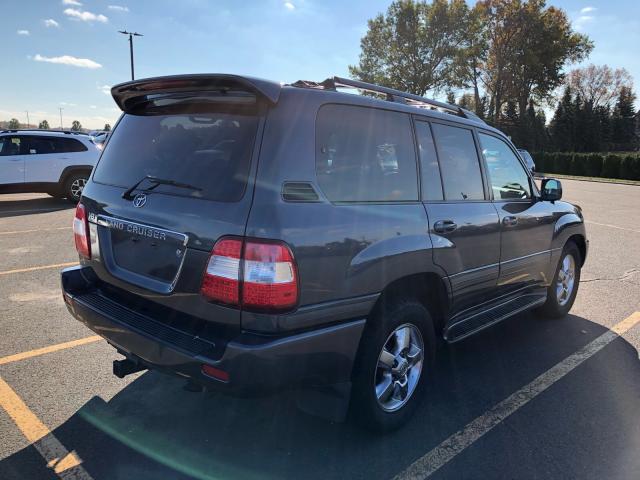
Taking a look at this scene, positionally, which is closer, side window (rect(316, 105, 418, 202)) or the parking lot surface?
side window (rect(316, 105, 418, 202))

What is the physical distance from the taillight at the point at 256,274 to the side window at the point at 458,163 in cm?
147

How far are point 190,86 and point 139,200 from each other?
665 mm

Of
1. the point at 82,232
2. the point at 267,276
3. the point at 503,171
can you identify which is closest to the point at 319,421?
the point at 267,276

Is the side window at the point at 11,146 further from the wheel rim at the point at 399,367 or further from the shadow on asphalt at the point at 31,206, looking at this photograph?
the wheel rim at the point at 399,367

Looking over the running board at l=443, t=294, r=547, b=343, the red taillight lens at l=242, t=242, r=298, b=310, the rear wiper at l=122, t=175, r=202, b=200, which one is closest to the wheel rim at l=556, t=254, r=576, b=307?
the running board at l=443, t=294, r=547, b=343

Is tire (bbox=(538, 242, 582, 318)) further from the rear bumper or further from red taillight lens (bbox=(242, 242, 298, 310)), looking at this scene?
red taillight lens (bbox=(242, 242, 298, 310))

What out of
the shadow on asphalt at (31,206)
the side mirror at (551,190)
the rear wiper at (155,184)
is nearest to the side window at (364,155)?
the rear wiper at (155,184)

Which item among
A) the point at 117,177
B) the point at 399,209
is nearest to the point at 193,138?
the point at 117,177

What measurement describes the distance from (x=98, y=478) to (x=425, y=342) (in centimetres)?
195

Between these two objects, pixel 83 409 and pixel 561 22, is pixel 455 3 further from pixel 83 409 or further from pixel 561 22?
pixel 83 409

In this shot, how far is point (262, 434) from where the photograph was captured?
291 centimetres

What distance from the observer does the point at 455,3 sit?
54.2 m

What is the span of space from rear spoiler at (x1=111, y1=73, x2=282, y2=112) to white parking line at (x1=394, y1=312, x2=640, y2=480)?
2.03 meters

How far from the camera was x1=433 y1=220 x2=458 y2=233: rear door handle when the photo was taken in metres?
3.00
